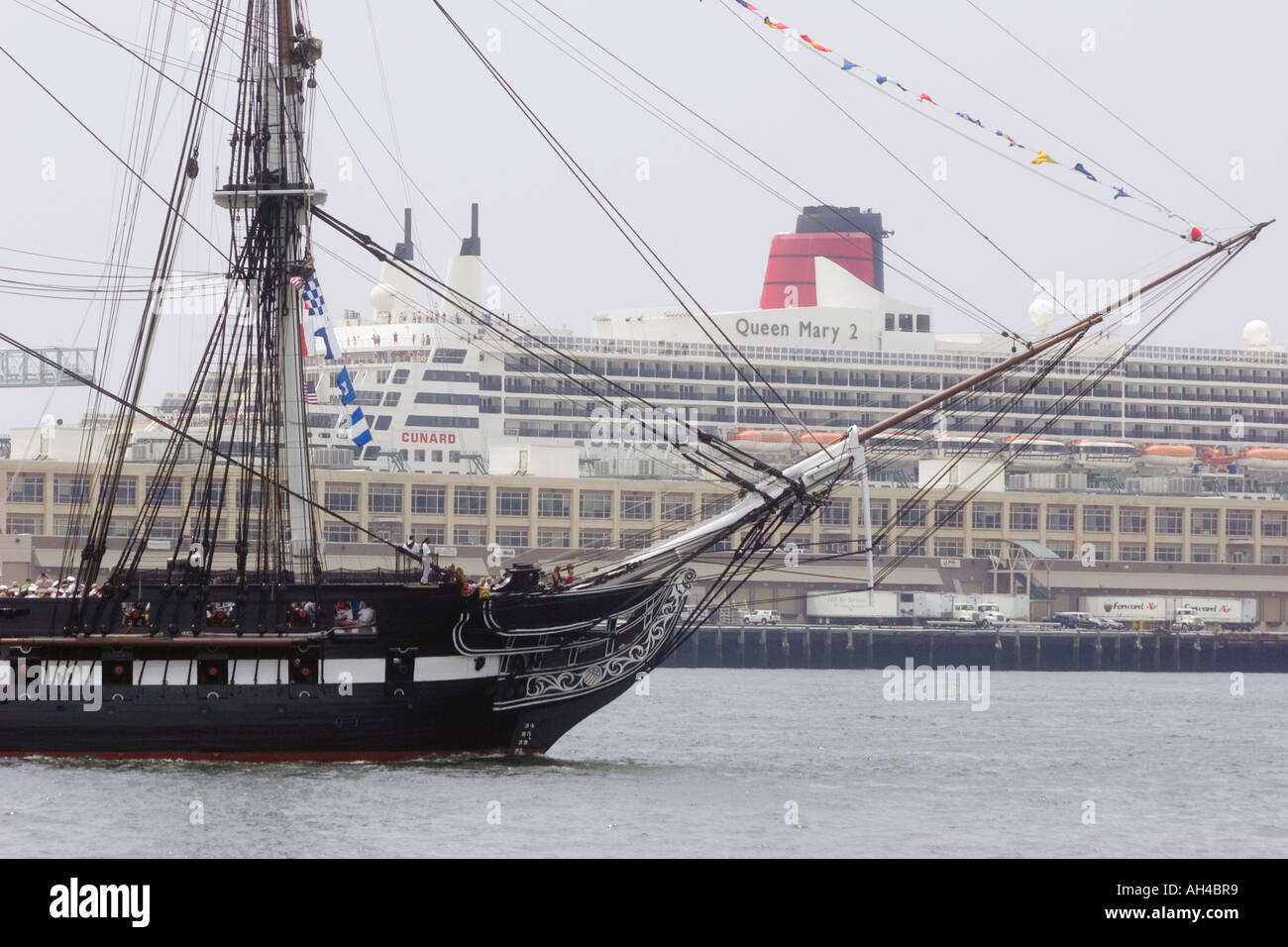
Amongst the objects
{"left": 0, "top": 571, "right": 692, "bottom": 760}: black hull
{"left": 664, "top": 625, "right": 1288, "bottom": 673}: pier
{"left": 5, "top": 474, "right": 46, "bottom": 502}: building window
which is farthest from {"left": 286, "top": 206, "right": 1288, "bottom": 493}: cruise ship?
{"left": 0, "top": 571, "right": 692, "bottom": 760}: black hull

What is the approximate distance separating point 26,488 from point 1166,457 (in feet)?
209

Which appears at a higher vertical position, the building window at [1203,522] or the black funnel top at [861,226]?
the black funnel top at [861,226]

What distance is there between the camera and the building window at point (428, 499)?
A: 11131cm

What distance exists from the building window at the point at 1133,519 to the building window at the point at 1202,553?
10.1 ft

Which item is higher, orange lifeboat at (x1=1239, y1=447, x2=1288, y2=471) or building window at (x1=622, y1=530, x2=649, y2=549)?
orange lifeboat at (x1=1239, y1=447, x2=1288, y2=471)

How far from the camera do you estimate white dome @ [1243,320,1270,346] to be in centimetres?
14162

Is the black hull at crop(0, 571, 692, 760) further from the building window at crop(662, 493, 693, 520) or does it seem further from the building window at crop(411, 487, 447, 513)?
the building window at crop(662, 493, 693, 520)

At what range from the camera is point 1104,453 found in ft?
427

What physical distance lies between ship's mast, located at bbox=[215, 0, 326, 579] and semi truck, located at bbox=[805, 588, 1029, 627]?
2747 inches

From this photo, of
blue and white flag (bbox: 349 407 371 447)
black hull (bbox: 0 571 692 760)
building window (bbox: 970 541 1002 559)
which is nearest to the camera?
black hull (bbox: 0 571 692 760)

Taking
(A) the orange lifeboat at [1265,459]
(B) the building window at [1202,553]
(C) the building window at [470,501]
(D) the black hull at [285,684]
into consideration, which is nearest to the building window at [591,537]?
(C) the building window at [470,501]

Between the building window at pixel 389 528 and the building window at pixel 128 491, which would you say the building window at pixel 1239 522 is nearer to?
the building window at pixel 389 528

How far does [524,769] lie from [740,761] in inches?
226

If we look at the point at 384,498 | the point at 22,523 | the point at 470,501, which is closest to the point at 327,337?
the point at 22,523
